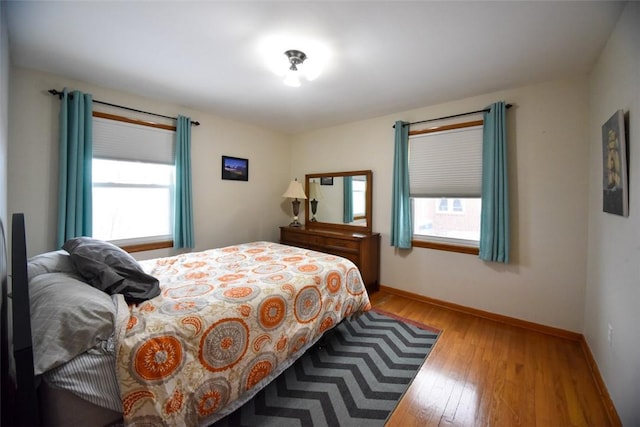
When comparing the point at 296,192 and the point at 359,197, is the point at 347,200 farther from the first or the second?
the point at 296,192

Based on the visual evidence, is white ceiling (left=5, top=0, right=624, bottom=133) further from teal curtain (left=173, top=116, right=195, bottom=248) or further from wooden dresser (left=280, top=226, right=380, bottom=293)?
wooden dresser (left=280, top=226, right=380, bottom=293)

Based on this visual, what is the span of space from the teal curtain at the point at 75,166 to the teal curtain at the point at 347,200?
9.45 feet

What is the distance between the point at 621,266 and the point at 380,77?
213 centimetres

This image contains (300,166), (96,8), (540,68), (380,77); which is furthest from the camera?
(300,166)

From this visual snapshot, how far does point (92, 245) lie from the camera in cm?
155

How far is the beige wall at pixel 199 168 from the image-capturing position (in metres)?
2.25

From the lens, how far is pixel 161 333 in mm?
1170

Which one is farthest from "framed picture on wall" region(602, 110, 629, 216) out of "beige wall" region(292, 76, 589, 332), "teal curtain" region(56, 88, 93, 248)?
"teal curtain" region(56, 88, 93, 248)

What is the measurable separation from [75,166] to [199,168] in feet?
3.96

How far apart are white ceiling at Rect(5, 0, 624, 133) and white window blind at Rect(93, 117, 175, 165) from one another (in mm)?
389

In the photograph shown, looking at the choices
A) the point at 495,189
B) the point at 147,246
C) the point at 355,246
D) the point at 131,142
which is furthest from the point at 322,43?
the point at 147,246

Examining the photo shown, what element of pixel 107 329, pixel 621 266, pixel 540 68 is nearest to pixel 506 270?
pixel 621 266

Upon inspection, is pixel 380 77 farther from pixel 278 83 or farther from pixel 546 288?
pixel 546 288

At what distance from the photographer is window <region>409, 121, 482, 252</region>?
2.78 m
